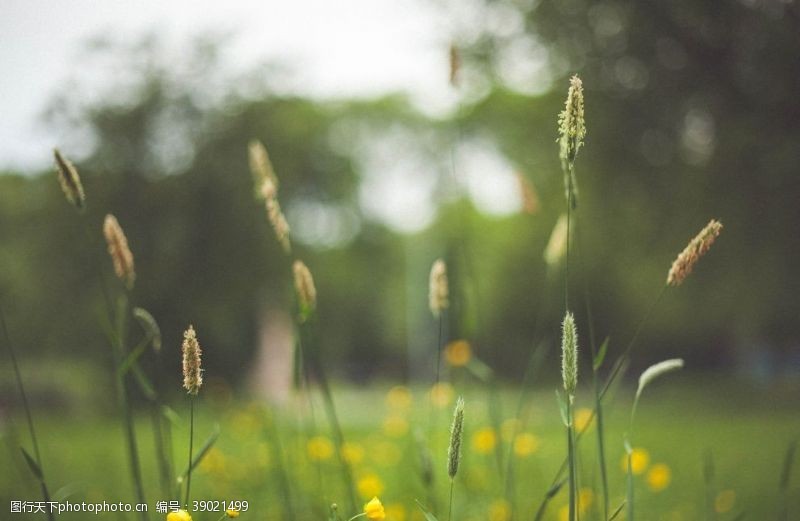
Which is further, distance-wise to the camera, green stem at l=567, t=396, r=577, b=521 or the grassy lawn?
the grassy lawn

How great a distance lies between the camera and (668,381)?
74.8ft

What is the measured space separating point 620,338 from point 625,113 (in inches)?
469

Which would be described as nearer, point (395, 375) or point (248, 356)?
point (248, 356)

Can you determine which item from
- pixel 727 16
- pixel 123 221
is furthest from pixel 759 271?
pixel 123 221

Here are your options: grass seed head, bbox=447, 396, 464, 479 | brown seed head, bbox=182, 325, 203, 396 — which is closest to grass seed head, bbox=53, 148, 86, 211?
brown seed head, bbox=182, 325, 203, 396

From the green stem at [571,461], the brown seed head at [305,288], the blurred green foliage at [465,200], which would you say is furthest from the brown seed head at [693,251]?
the brown seed head at [305,288]

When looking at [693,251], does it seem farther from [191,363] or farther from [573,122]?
[191,363]

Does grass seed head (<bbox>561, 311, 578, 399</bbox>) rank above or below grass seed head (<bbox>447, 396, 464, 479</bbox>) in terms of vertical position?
above

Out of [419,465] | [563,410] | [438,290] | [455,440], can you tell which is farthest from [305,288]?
[419,465]

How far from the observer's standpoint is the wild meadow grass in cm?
135

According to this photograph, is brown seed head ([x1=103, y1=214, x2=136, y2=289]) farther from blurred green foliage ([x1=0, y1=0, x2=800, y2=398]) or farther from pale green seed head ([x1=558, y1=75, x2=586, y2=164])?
pale green seed head ([x1=558, y1=75, x2=586, y2=164])

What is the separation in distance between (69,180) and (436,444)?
177 inches

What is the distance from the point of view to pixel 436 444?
217 inches

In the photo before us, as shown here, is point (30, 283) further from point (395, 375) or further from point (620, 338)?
point (395, 375)
